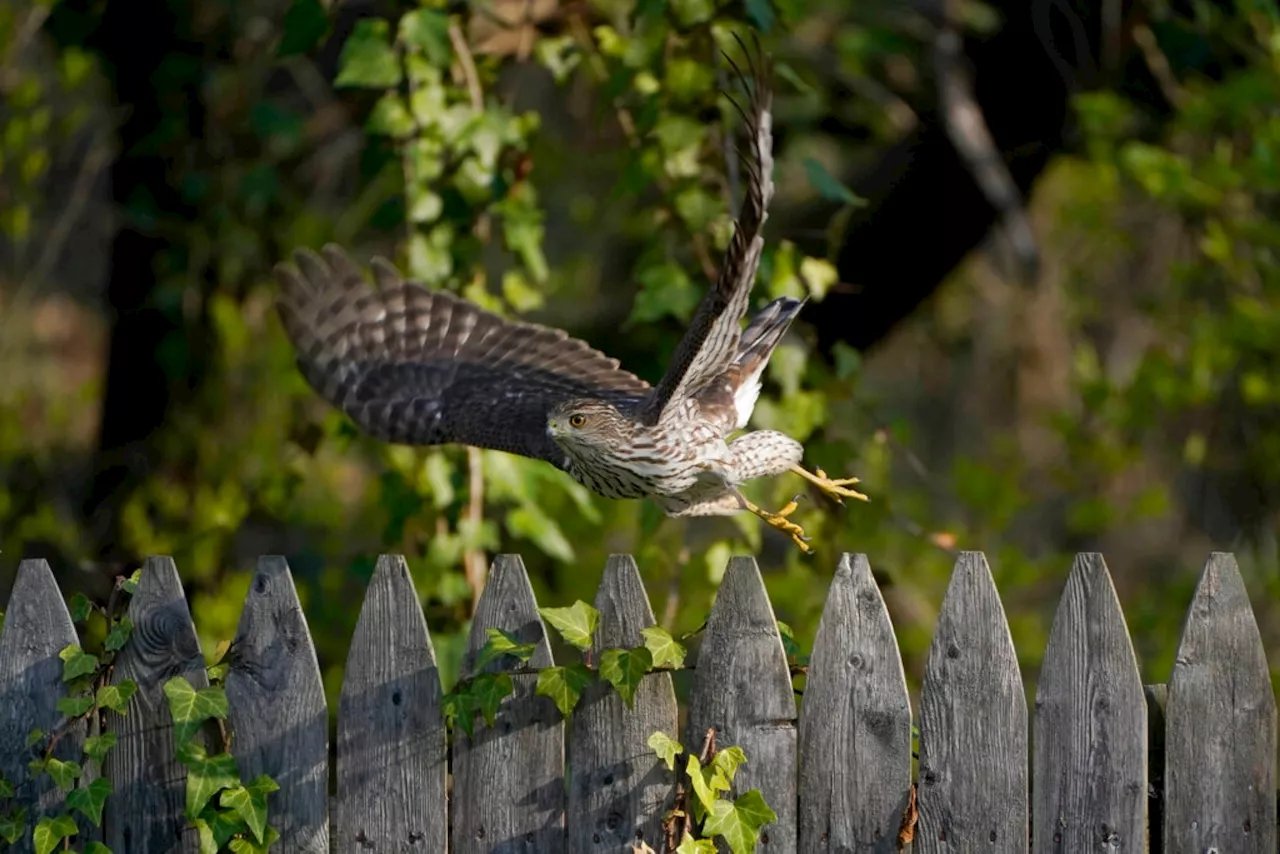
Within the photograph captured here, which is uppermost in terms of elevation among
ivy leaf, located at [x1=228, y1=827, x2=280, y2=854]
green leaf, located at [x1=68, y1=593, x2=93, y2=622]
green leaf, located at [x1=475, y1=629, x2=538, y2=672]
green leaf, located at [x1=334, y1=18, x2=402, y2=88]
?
green leaf, located at [x1=334, y1=18, x2=402, y2=88]

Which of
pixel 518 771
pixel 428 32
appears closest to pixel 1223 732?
pixel 518 771

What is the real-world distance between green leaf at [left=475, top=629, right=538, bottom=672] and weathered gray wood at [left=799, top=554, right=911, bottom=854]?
52 centimetres

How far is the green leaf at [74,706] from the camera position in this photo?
2.99m

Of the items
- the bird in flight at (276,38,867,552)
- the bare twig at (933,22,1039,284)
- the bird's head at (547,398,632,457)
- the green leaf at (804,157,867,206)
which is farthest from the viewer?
the bare twig at (933,22,1039,284)

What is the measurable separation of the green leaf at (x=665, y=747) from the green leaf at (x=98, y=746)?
1044 millimetres

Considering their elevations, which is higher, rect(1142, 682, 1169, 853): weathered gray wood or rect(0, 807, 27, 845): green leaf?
rect(1142, 682, 1169, 853): weathered gray wood

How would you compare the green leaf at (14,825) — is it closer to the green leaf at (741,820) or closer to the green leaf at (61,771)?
the green leaf at (61,771)

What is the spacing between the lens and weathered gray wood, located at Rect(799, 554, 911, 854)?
9.27ft

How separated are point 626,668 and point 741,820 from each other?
346mm

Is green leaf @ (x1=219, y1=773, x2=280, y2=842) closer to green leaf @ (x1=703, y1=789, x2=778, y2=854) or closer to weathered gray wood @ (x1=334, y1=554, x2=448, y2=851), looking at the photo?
weathered gray wood @ (x1=334, y1=554, x2=448, y2=851)

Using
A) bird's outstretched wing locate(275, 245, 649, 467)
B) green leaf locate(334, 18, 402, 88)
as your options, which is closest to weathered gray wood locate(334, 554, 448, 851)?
bird's outstretched wing locate(275, 245, 649, 467)

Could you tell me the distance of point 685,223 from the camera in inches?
180

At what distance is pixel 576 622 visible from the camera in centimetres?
289

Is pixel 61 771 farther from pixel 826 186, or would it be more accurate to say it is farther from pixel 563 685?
pixel 826 186
